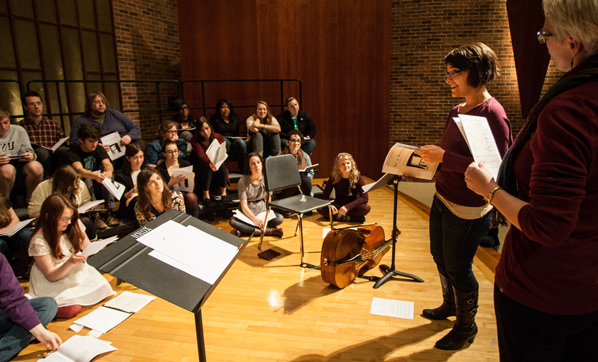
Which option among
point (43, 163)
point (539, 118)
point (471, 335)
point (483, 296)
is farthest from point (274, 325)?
point (43, 163)

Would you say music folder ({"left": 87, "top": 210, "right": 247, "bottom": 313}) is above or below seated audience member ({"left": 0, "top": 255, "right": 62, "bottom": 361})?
above

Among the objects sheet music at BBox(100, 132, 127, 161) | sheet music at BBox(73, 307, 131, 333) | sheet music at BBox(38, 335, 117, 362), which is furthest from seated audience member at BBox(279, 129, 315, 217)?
sheet music at BBox(38, 335, 117, 362)

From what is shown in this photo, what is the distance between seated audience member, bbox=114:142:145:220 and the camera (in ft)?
13.5

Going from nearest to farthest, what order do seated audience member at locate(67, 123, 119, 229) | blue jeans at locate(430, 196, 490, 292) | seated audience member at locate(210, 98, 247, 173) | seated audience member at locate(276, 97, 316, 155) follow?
blue jeans at locate(430, 196, 490, 292), seated audience member at locate(67, 123, 119, 229), seated audience member at locate(210, 98, 247, 173), seated audience member at locate(276, 97, 316, 155)

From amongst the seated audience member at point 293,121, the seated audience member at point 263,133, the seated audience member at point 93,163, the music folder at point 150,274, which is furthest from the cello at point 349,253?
the seated audience member at point 293,121

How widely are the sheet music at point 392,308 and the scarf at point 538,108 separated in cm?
180

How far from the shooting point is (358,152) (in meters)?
7.55

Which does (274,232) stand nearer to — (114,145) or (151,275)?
(114,145)

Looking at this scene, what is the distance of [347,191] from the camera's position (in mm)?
4648

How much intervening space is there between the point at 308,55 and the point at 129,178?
13.6 feet

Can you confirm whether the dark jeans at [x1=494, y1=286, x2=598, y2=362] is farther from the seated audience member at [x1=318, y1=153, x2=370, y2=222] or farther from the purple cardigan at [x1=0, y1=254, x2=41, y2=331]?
the seated audience member at [x1=318, y1=153, x2=370, y2=222]

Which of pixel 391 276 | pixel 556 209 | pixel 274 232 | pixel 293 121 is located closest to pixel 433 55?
pixel 293 121

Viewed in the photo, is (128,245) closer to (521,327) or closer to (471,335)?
(521,327)

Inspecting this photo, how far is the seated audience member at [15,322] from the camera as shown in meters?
2.01
